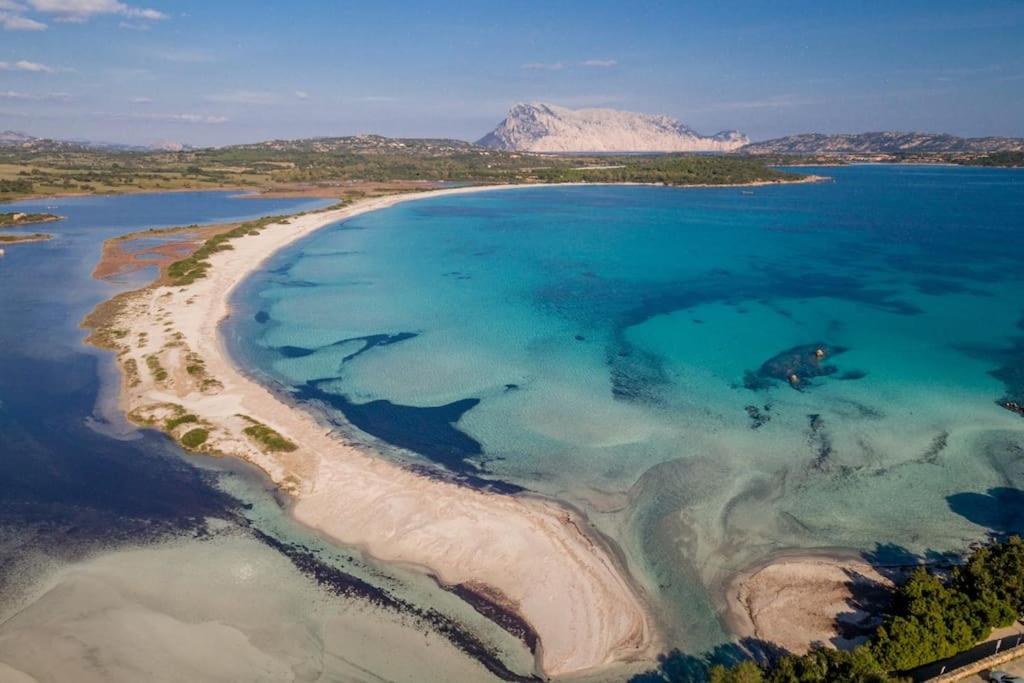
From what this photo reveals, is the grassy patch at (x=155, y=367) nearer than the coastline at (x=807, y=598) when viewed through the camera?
No

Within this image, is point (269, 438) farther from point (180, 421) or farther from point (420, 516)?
point (420, 516)

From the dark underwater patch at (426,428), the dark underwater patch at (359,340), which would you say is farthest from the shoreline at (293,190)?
the dark underwater patch at (426,428)

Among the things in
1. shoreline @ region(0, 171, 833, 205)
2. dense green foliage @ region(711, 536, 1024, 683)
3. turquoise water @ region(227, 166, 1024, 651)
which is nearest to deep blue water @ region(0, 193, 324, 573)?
turquoise water @ region(227, 166, 1024, 651)

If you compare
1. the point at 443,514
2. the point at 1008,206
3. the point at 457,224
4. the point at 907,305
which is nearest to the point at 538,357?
the point at 443,514

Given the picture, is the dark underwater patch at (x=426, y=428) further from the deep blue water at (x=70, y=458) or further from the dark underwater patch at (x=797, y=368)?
the dark underwater patch at (x=797, y=368)

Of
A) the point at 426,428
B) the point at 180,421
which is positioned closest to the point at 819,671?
the point at 426,428

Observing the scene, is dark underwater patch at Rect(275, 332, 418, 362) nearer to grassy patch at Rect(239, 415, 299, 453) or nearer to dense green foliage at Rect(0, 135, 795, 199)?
grassy patch at Rect(239, 415, 299, 453)
